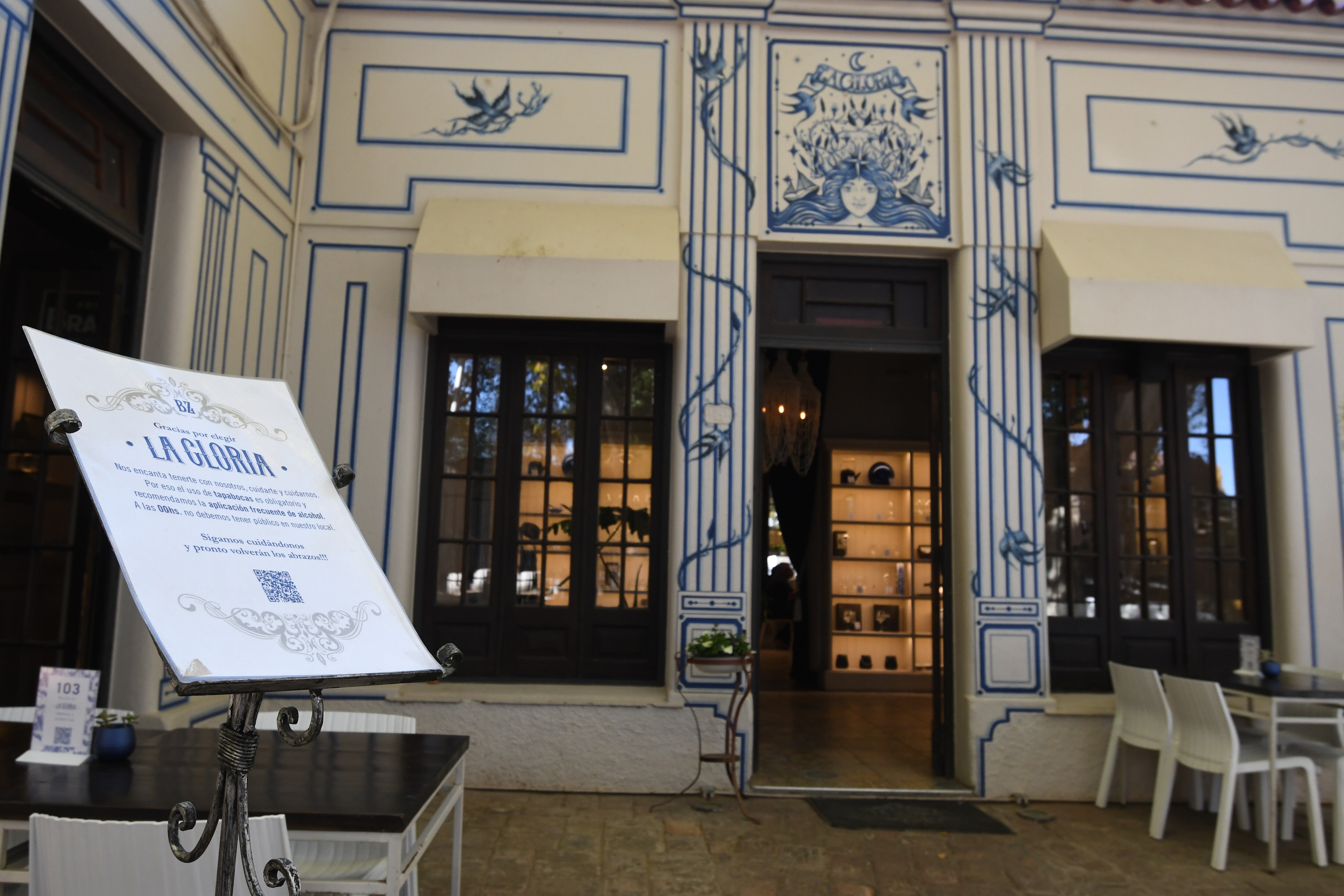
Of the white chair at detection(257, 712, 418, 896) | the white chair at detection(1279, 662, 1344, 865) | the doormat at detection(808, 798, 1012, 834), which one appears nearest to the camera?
the white chair at detection(257, 712, 418, 896)

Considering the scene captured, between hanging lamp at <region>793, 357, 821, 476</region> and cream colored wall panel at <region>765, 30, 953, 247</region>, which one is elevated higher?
cream colored wall panel at <region>765, 30, 953, 247</region>

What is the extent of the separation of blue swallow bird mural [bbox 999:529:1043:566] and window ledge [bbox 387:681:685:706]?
6.41 ft

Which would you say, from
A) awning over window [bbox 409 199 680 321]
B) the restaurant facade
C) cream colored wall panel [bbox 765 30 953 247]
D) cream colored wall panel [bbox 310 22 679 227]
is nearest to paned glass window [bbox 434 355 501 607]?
the restaurant facade

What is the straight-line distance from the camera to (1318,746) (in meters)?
4.19

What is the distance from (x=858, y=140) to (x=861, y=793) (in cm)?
369

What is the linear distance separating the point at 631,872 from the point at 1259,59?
19.2 feet

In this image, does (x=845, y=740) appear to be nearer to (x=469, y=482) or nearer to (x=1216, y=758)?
(x=1216, y=758)

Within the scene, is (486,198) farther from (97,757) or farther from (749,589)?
(97,757)

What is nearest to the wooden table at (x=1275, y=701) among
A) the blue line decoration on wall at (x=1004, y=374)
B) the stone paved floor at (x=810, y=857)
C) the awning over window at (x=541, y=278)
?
the stone paved floor at (x=810, y=857)

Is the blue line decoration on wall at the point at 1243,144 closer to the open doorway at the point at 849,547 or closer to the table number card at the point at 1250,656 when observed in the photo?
the open doorway at the point at 849,547

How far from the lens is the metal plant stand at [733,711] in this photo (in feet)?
14.3

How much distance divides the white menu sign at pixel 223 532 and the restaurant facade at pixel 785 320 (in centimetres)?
333

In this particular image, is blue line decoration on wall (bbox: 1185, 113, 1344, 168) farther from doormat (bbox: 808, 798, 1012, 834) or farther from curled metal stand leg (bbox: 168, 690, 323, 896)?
curled metal stand leg (bbox: 168, 690, 323, 896)

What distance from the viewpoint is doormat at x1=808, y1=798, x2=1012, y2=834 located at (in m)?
4.24
